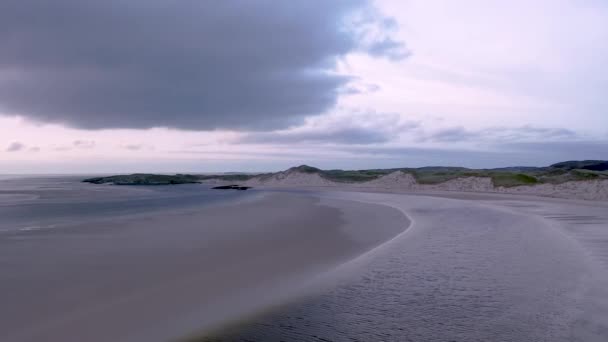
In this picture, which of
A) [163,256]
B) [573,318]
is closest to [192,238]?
[163,256]

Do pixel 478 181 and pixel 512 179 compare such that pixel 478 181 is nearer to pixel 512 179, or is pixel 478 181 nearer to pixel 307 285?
pixel 512 179

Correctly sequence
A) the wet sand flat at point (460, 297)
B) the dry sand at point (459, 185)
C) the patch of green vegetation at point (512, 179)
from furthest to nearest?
the patch of green vegetation at point (512, 179), the dry sand at point (459, 185), the wet sand flat at point (460, 297)

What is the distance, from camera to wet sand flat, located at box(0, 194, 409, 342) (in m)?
6.87

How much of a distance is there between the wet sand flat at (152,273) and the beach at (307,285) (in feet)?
0.12

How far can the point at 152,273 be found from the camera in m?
10.1

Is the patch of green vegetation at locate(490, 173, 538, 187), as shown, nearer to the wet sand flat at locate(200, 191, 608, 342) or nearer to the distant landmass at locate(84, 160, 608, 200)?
the distant landmass at locate(84, 160, 608, 200)

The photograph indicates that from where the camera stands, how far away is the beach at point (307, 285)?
6.61 meters

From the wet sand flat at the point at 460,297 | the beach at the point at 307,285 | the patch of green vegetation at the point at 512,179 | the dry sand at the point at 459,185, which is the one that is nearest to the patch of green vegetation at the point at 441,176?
the dry sand at the point at 459,185

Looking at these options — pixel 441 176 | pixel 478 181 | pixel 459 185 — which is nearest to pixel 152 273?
pixel 478 181

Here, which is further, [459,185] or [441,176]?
[441,176]

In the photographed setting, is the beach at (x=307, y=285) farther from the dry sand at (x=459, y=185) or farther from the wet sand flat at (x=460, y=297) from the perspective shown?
the dry sand at (x=459, y=185)

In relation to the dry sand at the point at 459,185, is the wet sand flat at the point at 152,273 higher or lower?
lower

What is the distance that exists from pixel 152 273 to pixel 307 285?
395 centimetres

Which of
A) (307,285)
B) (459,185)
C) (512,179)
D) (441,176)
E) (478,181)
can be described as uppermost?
(441,176)
